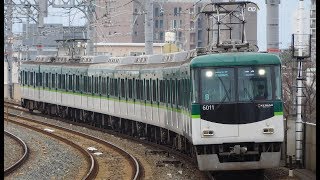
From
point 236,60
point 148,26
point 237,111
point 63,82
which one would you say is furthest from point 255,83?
point 63,82

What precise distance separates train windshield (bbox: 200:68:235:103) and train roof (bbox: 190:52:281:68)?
116 mm

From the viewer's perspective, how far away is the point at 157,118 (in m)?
20.6

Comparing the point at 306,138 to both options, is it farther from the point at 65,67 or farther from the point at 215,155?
the point at 65,67

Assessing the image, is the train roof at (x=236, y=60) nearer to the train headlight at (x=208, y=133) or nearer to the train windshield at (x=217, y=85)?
the train windshield at (x=217, y=85)

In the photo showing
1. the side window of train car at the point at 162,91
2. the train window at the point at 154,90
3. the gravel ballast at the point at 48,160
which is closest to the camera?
the gravel ballast at the point at 48,160

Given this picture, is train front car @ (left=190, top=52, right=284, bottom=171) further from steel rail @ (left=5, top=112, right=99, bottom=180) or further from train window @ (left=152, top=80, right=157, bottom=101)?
train window @ (left=152, top=80, right=157, bottom=101)

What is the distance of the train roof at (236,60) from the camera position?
557 inches

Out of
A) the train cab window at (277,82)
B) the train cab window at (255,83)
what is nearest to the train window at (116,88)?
the train cab window at (255,83)

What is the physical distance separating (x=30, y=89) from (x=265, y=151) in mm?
24330

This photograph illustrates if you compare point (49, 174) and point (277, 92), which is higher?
point (277, 92)

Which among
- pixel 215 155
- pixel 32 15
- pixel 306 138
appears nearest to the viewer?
pixel 215 155

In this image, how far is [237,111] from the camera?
45.8 feet

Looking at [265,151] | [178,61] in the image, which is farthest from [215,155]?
[178,61]

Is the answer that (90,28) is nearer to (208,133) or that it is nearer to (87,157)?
(87,157)
